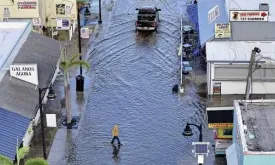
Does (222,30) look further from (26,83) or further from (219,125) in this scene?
(26,83)

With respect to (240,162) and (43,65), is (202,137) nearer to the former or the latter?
(240,162)

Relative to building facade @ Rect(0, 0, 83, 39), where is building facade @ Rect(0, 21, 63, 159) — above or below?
below

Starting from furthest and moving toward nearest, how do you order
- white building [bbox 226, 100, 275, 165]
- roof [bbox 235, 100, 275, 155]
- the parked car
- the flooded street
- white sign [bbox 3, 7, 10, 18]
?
white sign [bbox 3, 7, 10, 18] < the parked car < the flooded street < roof [bbox 235, 100, 275, 155] < white building [bbox 226, 100, 275, 165]

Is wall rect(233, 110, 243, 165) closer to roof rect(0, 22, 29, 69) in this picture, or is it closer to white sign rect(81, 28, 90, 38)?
roof rect(0, 22, 29, 69)

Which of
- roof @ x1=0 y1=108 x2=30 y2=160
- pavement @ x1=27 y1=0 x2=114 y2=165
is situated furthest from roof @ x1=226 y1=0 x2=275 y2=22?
roof @ x1=0 y1=108 x2=30 y2=160

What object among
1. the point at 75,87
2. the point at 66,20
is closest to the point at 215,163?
the point at 75,87
